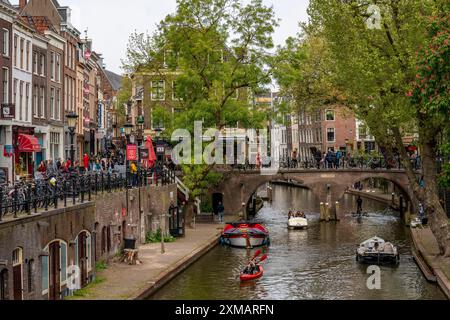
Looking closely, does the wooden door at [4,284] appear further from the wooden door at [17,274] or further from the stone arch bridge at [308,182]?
the stone arch bridge at [308,182]

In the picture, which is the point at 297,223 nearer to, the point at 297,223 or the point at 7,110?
the point at 297,223

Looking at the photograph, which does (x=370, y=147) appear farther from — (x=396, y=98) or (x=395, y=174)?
(x=396, y=98)

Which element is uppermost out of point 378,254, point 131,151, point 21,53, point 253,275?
point 21,53

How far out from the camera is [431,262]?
37.8m

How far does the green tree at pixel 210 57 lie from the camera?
172 ft

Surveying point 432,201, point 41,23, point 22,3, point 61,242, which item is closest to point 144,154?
point 61,242

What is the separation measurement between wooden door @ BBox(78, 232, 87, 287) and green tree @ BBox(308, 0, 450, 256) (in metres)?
17.2

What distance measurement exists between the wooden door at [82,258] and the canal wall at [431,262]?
1537cm

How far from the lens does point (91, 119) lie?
8106 centimetres

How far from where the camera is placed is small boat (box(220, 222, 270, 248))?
49688mm

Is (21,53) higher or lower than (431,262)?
higher

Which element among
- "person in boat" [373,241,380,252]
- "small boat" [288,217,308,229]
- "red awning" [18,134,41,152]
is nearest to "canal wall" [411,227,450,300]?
"person in boat" [373,241,380,252]

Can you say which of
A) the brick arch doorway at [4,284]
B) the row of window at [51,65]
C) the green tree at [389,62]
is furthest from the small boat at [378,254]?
the row of window at [51,65]

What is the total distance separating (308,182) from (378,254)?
28.1 meters
